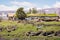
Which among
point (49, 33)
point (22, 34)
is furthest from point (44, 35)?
point (22, 34)

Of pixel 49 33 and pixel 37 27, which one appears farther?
pixel 37 27

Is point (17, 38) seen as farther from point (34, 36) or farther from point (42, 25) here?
point (42, 25)

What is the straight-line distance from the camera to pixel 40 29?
7944cm

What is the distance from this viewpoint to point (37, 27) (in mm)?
81562

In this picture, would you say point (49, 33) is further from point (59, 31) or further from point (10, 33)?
point (10, 33)

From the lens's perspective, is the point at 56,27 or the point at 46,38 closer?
the point at 46,38

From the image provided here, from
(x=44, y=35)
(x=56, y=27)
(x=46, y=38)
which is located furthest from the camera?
(x=56, y=27)

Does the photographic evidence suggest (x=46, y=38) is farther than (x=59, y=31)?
No

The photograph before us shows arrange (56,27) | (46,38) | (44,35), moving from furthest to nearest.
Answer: (56,27)
(44,35)
(46,38)

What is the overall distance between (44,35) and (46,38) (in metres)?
4.97

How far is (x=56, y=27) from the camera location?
80.0m

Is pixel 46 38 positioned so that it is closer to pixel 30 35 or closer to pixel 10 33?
pixel 30 35

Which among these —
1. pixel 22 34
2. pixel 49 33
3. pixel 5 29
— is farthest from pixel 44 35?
pixel 5 29

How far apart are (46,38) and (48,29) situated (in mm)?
8509
